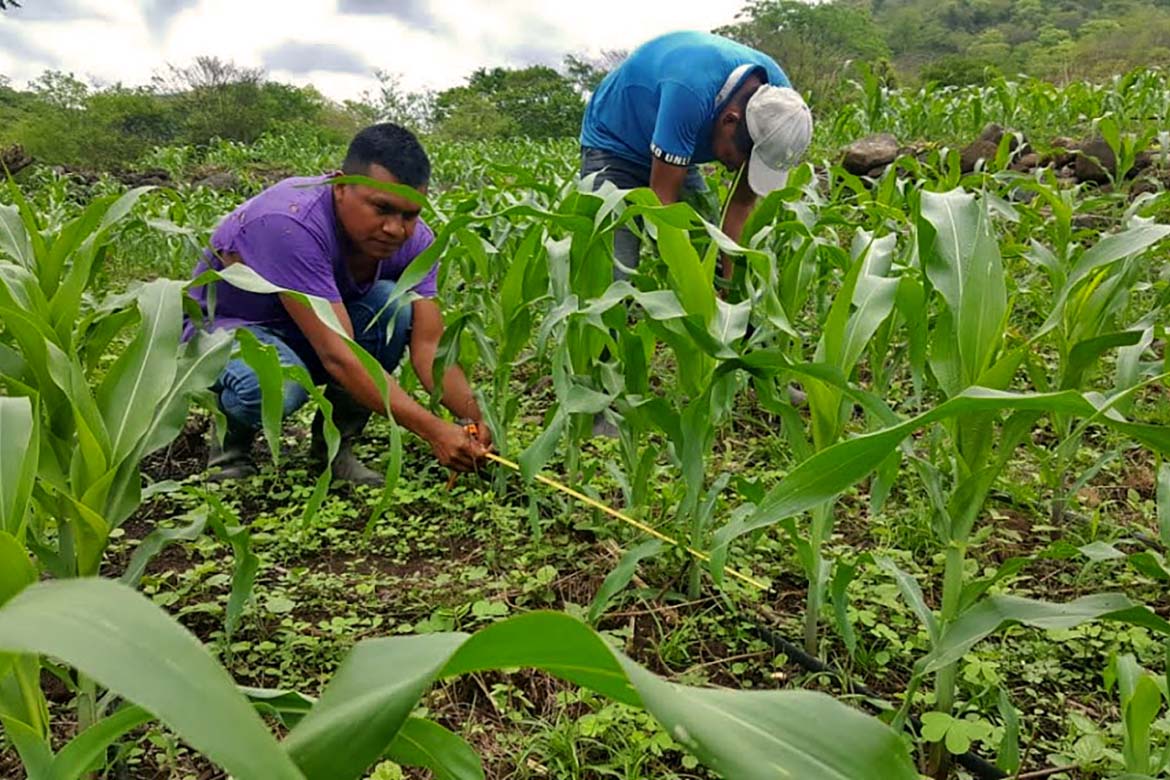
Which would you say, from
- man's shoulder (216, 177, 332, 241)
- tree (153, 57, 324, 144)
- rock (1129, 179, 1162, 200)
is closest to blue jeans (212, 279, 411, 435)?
man's shoulder (216, 177, 332, 241)

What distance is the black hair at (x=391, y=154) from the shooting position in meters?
2.46

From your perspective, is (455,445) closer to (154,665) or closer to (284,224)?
(284,224)

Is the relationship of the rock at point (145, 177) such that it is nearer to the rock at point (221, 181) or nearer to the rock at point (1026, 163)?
the rock at point (221, 181)

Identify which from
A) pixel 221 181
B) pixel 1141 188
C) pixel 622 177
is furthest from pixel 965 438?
pixel 221 181

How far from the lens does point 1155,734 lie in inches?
54.7

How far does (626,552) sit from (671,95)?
184cm

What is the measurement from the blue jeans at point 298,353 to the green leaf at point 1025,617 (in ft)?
5.49

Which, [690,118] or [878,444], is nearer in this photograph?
[878,444]

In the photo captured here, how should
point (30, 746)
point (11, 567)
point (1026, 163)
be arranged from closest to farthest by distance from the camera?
point (11, 567), point (30, 746), point (1026, 163)

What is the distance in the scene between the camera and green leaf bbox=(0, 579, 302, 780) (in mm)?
399

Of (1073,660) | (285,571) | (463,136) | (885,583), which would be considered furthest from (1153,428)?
(463,136)

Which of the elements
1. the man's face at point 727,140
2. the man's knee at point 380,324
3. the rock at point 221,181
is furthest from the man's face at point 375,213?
the rock at point 221,181

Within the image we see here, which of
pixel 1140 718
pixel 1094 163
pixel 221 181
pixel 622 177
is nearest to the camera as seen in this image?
pixel 1140 718

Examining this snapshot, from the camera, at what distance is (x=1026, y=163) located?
600 centimetres
